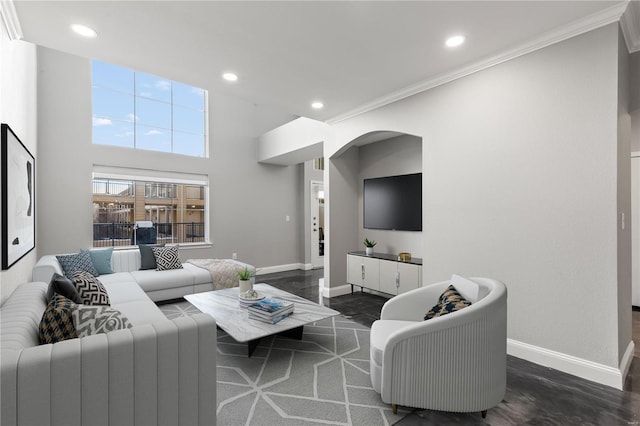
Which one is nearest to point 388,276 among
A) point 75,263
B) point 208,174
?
point 208,174

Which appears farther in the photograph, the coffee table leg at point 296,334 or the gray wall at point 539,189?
the coffee table leg at point 296,334

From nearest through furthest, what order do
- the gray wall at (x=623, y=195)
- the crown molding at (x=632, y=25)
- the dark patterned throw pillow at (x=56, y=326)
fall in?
the dark patterned throw pillow at (x=56, y=326), the crown molding at (x=632, y=25), the gray wall at (x=623, y=195)

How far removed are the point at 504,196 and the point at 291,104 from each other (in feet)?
8.47

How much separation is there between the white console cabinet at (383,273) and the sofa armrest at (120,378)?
2.87m

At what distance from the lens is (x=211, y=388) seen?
1.49 metres

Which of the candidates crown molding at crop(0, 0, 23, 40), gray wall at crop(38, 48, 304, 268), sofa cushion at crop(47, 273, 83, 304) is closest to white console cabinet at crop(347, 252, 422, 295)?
gray wall at crop(38, 48, 304, 268)

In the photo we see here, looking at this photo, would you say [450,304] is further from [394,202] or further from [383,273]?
[394,202]

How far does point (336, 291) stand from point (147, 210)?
3.50m

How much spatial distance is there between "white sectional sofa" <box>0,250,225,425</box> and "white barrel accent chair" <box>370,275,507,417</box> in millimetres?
1020

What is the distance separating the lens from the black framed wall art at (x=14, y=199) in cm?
204

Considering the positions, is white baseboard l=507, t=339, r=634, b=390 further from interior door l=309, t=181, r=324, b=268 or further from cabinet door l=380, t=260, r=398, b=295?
interior door l=309, t=181, r=324, b=268

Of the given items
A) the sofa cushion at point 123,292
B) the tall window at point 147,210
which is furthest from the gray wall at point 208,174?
the sofa cushion at point 123,292

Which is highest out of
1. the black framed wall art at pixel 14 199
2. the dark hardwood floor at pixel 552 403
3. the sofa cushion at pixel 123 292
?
the black framed wall art at pixel 14 199

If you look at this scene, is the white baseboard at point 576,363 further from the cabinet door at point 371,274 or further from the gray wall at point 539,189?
the cabinet door at point 371,274
